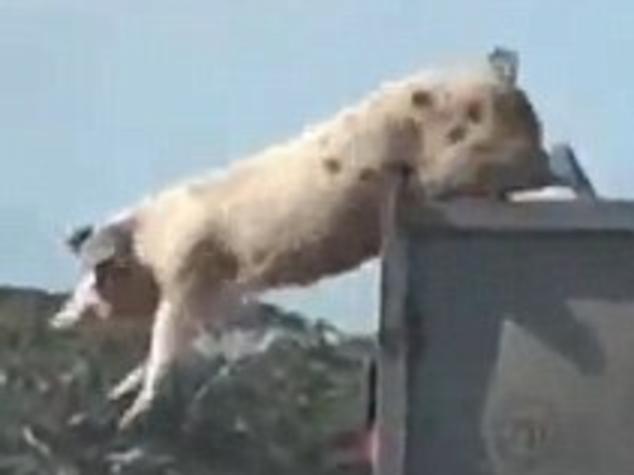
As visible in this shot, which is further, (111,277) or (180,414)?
(180,414)

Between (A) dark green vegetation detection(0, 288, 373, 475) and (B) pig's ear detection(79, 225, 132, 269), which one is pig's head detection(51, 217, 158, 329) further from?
(A) dark green vegetation detection(0, 288, 373, 475)

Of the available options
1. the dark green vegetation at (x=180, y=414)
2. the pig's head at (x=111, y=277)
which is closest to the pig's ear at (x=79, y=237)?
the pig's head at (x=111, y=277)

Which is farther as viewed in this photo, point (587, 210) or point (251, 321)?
point (251, 321)

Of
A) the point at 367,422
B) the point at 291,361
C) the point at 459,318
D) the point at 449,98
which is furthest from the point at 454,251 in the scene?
the point at 291,361

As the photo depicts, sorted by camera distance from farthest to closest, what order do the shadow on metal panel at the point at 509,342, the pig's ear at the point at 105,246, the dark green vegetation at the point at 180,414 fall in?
the dark green vegetation at the point at 180,414
the pig's ear at the point at 105,246
the shadow on metal panel at the point at 509,342

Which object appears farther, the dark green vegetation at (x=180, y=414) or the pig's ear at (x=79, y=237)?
the dark green vegetation at (x=180, y=414)

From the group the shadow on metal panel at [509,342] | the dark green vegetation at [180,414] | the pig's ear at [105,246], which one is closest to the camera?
the shadow on metal panel at [509,342]

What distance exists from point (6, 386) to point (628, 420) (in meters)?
5.86

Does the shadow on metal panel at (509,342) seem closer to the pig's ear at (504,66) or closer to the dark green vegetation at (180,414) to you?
the pig's ear at (504,66)

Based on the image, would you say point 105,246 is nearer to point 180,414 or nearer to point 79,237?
point 79,237

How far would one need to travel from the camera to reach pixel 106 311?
5172mm

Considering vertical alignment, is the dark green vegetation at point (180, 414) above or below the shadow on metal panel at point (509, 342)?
below

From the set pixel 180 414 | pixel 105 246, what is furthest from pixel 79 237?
pixel 180 414

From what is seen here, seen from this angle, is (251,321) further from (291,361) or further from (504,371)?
(291,361)
